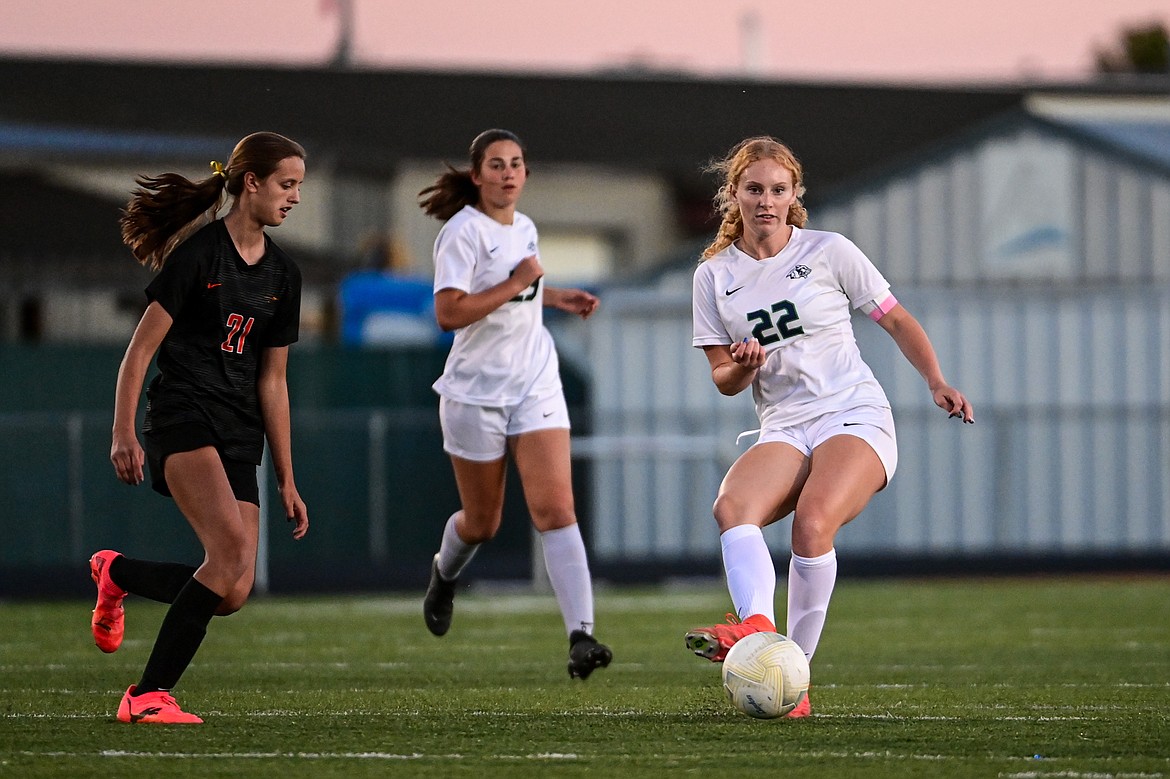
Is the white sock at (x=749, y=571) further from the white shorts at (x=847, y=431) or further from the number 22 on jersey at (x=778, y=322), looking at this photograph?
the number 22 on jersey at (x=778, y=322)

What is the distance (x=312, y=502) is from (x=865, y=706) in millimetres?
11583

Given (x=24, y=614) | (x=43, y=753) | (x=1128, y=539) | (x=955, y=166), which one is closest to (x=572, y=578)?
(x=43, y=753)

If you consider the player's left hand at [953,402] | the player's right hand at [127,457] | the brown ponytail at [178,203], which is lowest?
the player's right hand at [127,457]

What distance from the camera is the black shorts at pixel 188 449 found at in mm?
6289

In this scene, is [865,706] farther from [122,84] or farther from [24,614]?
[122,84]

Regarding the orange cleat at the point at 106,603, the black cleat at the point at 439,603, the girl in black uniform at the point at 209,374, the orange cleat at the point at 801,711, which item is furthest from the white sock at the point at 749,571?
the black cleat at the point at 439,603

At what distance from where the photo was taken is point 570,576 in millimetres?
7797

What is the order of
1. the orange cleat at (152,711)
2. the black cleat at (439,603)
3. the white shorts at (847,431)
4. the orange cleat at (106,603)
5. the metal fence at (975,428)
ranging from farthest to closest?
the metal fence at (975,428) < the black cleat at (439,603) < the orange cleat at (106,603) < the white shorts at (847,431) < the orange cleat at (152,711)

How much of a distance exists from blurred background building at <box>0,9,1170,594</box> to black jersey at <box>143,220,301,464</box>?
9.93 meters

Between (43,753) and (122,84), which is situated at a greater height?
(122,84)

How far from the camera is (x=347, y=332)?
794 inches

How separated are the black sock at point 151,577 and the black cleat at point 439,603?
2.04 m

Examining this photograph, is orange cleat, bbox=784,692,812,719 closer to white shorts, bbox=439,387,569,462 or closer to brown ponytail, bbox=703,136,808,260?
brown ponytail, bbox=703,136,808,260

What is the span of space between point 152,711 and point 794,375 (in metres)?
2.44
